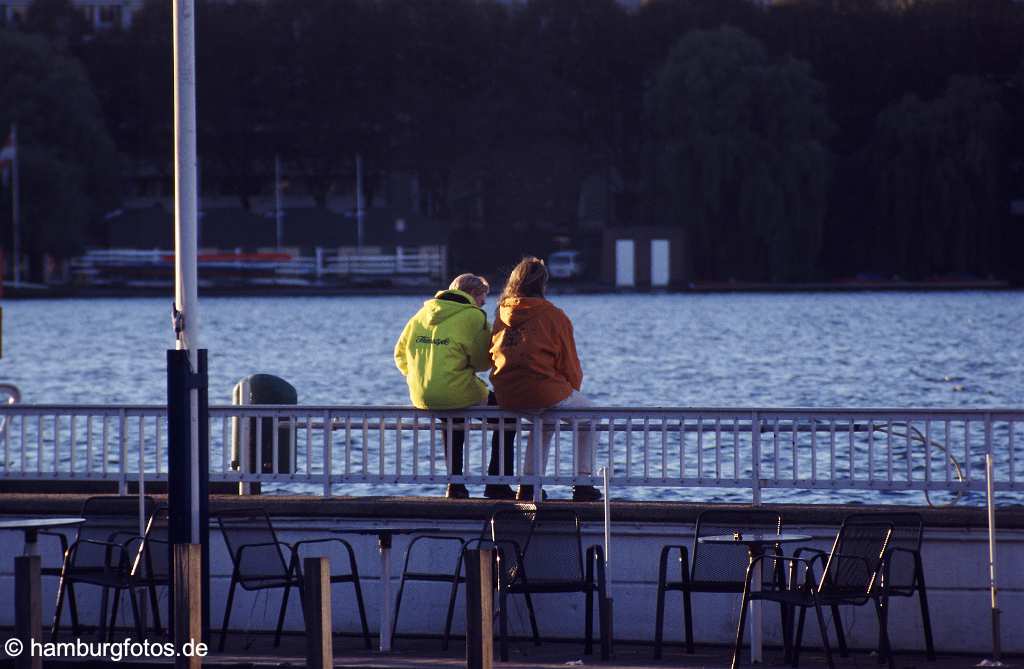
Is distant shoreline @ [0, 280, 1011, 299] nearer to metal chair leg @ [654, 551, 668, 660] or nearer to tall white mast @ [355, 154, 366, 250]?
tall white mast @ [355, 154, 366, 250]

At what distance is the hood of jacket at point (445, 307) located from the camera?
1264cm

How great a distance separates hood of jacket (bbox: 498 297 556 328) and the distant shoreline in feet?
279

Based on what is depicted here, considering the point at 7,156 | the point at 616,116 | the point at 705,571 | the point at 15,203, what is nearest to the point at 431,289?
the point at 616,116

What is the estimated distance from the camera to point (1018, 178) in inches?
3711

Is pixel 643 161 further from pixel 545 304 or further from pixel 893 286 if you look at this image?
pixel 545 304

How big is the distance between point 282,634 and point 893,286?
90621 millimetres

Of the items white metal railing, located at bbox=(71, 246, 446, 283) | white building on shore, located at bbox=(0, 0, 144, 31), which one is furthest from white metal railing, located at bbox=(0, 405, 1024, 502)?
white building on shore, located at bbox=(0, 0, 144, 31)

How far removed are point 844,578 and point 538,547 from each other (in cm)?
177

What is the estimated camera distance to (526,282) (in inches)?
482

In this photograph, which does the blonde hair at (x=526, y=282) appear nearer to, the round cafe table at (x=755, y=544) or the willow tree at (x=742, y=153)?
the round cafe table at (x=755, y=544)

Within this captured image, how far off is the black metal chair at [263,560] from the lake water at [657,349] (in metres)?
14.8

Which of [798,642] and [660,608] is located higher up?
[660,608]

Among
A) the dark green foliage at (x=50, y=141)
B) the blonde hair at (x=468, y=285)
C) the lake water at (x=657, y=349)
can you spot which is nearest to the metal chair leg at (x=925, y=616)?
the blonde hair at (x=468, y=285)

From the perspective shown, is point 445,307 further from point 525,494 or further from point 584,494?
point 584,494
